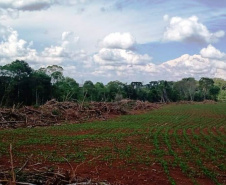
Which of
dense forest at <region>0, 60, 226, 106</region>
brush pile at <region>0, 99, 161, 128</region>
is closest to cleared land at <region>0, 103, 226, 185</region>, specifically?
brush pile at <region>0, 99, 161, 128</region>

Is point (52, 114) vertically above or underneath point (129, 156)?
above

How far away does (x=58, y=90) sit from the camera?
53875mm

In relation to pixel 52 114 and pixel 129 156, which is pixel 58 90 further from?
pixel 129 156

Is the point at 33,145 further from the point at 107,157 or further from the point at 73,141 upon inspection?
the point at 107,157

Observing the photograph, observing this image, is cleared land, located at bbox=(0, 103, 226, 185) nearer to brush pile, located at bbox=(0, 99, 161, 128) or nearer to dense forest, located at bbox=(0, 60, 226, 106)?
brush pile, located at bbox=(0, 99, 161, 128)

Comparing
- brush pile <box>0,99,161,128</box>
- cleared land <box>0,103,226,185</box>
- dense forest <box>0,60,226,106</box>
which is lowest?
cleared land <box>0,103,226,185</box>

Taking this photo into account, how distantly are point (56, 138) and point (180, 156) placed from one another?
673 cm

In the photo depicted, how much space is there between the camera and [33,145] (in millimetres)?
13141

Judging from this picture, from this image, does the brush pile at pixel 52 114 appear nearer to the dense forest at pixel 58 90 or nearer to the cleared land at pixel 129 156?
the dense forest at pixel 58 90

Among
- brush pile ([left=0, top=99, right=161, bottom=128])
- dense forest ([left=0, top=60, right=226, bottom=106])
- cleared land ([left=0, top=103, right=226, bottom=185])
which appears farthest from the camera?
dense forest ([left=0, top=60, right=226, bottom=106])

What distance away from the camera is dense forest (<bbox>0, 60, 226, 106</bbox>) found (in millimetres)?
43969

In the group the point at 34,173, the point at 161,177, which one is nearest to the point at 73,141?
the point at 161,177

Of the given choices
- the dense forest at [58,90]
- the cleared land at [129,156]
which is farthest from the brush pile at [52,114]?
the cleared land at [129,156]

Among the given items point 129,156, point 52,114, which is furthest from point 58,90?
point 129,156
